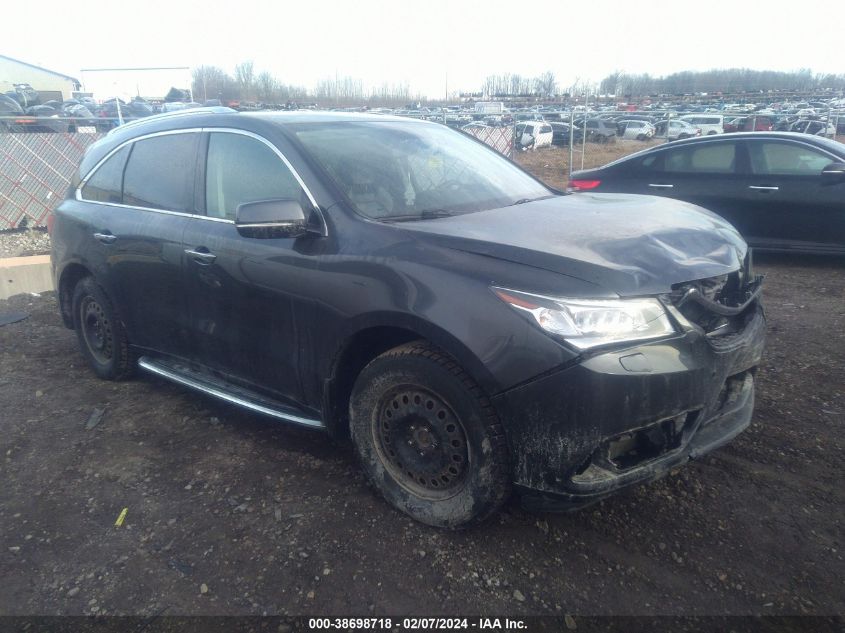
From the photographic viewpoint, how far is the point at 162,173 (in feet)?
13.5

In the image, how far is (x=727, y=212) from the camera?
764cm

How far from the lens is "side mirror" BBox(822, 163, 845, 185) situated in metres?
6.98

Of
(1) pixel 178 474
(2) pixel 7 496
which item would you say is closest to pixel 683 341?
(1) pixel 178 474

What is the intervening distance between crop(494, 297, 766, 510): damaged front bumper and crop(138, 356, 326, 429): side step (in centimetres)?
119

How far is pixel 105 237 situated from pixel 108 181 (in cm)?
48

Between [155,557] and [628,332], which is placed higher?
[628,332]

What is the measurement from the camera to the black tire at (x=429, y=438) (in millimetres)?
2641

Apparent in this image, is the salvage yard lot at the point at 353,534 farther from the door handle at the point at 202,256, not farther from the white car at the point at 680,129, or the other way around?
the white car at the point at 680,129

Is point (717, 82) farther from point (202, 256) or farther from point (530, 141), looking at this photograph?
point (202, 256)

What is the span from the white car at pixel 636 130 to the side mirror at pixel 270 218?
3111cm

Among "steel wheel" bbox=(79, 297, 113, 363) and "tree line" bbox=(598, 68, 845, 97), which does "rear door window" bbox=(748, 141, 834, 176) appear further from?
"tree line" bbox=(598, 68, 845, 97)

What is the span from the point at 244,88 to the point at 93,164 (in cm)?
4341

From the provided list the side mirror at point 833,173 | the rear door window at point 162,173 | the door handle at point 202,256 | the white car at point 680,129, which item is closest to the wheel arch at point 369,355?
the door handle at point 202,256

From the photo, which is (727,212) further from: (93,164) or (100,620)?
(100,620)
